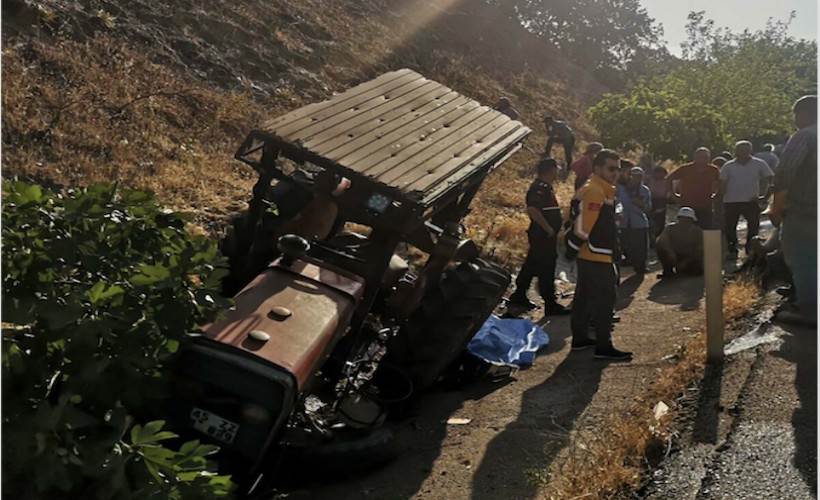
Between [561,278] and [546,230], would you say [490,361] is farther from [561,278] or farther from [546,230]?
[561,278]

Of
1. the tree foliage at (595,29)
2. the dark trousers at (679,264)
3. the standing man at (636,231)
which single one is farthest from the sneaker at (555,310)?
the tree foliage at (595,29)

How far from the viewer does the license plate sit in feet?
12.5

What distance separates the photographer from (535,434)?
516cm

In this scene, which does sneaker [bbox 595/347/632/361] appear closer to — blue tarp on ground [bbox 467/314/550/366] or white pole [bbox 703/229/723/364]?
blue tarp on ground [bbox 467/314/550/366]

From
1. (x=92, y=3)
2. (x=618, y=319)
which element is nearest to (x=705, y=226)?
(x=618, y=319)

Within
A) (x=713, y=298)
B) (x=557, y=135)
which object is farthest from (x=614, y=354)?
(x=557, y=135)

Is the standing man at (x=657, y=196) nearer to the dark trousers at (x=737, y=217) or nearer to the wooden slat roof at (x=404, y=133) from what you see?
the dark trousers at (x=737, y=217)

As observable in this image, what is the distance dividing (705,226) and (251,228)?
288 inches

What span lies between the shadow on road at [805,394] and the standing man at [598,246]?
1.21m

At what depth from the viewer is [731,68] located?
73.9 feet

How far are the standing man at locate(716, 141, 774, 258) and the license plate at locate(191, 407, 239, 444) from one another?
326 inches

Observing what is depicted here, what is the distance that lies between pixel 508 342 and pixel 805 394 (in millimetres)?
2502

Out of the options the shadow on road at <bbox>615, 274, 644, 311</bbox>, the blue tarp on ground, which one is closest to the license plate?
the blue tarp on ground

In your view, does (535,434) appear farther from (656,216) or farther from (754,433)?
(656,216)
